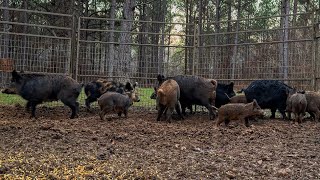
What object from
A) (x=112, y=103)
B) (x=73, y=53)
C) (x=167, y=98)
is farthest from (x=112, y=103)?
(x=73, y=53)

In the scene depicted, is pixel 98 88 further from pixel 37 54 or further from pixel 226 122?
pixel 226 122

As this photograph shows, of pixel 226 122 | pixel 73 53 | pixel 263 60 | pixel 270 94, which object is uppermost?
pixel 73 53

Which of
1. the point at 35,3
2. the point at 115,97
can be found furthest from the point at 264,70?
the point at 35,3

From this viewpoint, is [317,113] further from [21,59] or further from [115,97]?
[21,59]

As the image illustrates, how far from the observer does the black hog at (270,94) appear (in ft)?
38.1

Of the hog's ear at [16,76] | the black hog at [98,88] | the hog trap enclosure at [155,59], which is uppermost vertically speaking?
the hog trap enclosure at [155,59]

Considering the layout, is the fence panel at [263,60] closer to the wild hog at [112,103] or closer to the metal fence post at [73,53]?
the metal fence post at [73,53]

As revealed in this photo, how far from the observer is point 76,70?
13.9 m

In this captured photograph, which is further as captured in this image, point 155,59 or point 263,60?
point 155,59

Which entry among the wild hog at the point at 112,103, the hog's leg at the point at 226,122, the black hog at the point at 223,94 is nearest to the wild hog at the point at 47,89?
the wild hog at the point at 112,103

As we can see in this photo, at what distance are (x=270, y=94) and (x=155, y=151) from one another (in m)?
5.86

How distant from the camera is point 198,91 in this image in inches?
466

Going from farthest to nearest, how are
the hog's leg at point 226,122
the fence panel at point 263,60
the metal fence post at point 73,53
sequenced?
the metal fence post at point 73,53, the fence panel at point 263,60, the hog's leg at point 226,122

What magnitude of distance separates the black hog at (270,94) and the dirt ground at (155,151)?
1.88 metres
